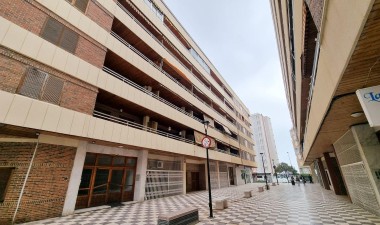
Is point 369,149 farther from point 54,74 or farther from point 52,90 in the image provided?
point 54,74

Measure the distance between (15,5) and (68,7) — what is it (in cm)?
243

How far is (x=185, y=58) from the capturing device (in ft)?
70.1

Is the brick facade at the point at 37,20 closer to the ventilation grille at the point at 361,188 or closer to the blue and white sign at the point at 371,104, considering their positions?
the blue and white sign at the point at 371,104

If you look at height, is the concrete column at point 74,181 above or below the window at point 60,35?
below

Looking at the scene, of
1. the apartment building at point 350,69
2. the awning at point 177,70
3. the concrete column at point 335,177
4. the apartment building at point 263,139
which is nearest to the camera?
the apartment building at point 350,69

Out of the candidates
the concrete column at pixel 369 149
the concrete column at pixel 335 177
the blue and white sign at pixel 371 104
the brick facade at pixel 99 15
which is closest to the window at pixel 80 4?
the brick facade at pixel 99 15

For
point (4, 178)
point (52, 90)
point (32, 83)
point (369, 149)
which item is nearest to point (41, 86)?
point (32, 83)

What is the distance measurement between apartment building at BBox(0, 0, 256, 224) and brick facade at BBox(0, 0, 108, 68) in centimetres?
4

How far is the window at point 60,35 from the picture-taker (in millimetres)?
8742

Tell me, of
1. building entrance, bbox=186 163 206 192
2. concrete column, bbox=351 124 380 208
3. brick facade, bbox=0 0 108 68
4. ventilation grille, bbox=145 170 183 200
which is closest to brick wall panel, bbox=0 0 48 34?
brick facade, bbox=0 0 108 68

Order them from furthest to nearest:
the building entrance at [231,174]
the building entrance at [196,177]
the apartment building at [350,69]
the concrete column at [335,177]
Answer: the building entrance at [231,174], the building entrance at [196,177], the concrete column at [335,177], the apartment building at [350,69]

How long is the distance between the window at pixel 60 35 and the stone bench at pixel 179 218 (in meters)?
9.35

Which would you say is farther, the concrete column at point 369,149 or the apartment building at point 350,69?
the concrete column at point 369,149

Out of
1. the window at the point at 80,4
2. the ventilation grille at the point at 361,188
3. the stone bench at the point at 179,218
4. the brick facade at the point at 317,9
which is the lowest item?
the stone bench at the point at 179,218
